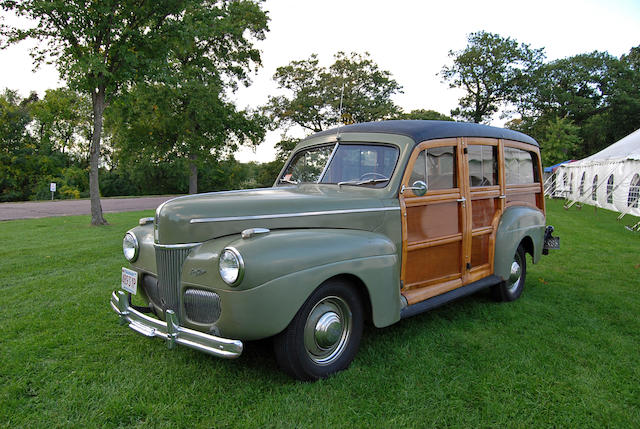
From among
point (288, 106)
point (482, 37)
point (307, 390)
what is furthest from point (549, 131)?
point (307, 390)

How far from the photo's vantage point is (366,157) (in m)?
3.57

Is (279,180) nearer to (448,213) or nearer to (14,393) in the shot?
(448,213)

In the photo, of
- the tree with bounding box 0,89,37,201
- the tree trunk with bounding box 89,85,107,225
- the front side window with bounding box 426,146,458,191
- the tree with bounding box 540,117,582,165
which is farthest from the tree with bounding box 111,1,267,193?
the tree with bounding box 540,117,582,165

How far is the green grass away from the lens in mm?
2400

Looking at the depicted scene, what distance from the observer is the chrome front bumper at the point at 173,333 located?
227cm

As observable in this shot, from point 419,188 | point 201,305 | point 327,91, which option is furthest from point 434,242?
point 327,91

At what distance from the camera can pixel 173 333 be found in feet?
8.20

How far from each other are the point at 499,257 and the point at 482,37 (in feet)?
137

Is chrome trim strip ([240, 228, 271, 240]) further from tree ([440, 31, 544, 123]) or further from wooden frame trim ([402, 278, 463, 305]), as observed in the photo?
tree ([440, 31, 544, 123])

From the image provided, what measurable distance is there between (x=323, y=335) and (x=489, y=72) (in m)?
41.9

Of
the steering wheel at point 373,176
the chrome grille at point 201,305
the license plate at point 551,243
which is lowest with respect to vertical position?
the license plate at point 551,243

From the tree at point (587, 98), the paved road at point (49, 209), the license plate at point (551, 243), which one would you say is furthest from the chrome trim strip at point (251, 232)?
the tree at point (587, 98)

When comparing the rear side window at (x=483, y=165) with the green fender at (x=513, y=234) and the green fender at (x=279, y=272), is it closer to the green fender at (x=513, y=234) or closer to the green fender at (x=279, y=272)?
the green fender at (x=513, y=234)

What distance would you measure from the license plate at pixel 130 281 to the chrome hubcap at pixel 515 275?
392 cm
